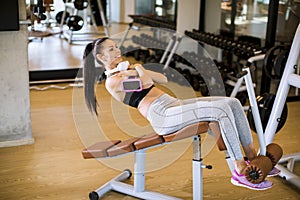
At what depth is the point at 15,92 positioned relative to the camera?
3.20 metres

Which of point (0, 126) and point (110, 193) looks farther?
point (0, 126)

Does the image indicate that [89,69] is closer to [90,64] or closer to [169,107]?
[90,64]

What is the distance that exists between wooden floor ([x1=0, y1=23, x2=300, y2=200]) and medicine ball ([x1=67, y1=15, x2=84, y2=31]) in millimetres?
1013

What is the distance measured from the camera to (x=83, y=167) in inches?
116

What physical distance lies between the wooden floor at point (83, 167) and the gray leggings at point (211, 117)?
565mm

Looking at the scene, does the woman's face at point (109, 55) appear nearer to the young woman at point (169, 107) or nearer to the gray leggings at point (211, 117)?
the young woman at point (169, 107)

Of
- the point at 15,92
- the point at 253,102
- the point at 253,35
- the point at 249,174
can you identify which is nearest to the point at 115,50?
the point at 253,102

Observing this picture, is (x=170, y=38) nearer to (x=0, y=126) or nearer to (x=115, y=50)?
(x=0, y=126)

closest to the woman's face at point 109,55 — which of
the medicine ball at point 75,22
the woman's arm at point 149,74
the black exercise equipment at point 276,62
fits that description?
the woman's arm at point 149,74

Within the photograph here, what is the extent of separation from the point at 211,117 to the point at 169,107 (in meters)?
0.24

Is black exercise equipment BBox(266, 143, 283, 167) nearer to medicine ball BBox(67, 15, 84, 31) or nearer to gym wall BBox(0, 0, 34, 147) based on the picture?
gym wall BBox(0, 0, 34, 147)

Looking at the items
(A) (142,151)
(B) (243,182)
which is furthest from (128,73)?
(B) (243,182)

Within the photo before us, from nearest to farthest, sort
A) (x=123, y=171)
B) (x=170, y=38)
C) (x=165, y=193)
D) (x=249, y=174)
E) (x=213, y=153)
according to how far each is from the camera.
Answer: (x=249, y=174)
(x=165, y=193)
(x=123, y=171)
(x=213, y=153)
(x=170, y=38)

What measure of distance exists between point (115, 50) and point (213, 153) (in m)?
1.25
